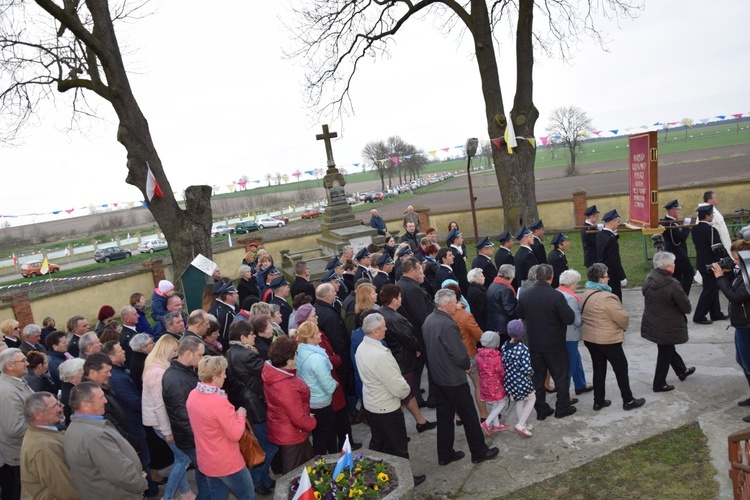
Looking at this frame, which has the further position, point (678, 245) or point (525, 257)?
point (678, 245)

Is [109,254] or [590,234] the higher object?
[590,234]

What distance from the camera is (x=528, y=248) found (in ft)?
26.9

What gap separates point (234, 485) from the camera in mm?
4355

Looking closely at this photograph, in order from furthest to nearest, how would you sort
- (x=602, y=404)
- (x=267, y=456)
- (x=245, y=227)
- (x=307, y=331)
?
(x=245, y=227) → (x=602, y=404) → (x=267, y=456) → (x=307, y=331)

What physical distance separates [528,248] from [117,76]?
30.3ft

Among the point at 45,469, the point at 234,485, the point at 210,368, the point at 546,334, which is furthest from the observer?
the point at 546,334

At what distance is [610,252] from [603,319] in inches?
123

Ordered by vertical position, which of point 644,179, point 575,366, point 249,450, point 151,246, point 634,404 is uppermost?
point 644,179

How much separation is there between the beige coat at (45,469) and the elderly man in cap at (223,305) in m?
3.06

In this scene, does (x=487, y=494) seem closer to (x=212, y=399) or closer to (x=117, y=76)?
(x=212, y=399)

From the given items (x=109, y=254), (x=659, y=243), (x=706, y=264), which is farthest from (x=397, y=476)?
(x=109, y=254)

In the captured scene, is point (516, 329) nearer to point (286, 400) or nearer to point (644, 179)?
point (286, 400)

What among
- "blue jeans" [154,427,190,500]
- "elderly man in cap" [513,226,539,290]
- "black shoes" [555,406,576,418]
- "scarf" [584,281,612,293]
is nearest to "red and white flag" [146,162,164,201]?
"blue jeans" [154,427,190,500]

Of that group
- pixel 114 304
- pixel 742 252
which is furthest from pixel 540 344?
pixel 114 304
